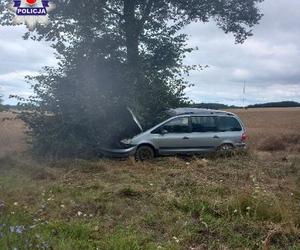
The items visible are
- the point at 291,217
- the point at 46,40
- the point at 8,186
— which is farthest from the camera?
the point at 46,40

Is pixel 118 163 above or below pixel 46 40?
below

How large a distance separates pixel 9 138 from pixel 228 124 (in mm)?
9611

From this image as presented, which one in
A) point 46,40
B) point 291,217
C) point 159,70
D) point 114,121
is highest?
point 46,40

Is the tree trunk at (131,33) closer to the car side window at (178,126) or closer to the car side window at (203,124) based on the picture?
the car side window at (178,126)

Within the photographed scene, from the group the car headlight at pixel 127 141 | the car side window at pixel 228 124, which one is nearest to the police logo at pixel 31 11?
the car headlight at pixel 127 141

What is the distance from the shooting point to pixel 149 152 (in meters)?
15.9

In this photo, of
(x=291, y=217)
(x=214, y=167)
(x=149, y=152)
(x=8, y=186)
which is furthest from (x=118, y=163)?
(x=291, y=217)

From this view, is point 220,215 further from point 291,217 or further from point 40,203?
point 40,203

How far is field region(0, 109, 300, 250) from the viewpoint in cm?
631

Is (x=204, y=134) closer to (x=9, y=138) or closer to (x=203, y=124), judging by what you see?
(x=203, y=124)

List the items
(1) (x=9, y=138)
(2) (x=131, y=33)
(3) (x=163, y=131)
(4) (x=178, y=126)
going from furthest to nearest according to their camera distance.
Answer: (1) (x=9, y=138), (2) (x=131, y=33), (4) (x=178, y=126), (3) (x=163, y=131)

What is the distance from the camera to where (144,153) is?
15805mm

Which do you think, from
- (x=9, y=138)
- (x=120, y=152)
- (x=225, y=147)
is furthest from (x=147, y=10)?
(x=9, y=138)

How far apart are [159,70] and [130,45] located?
149cm
